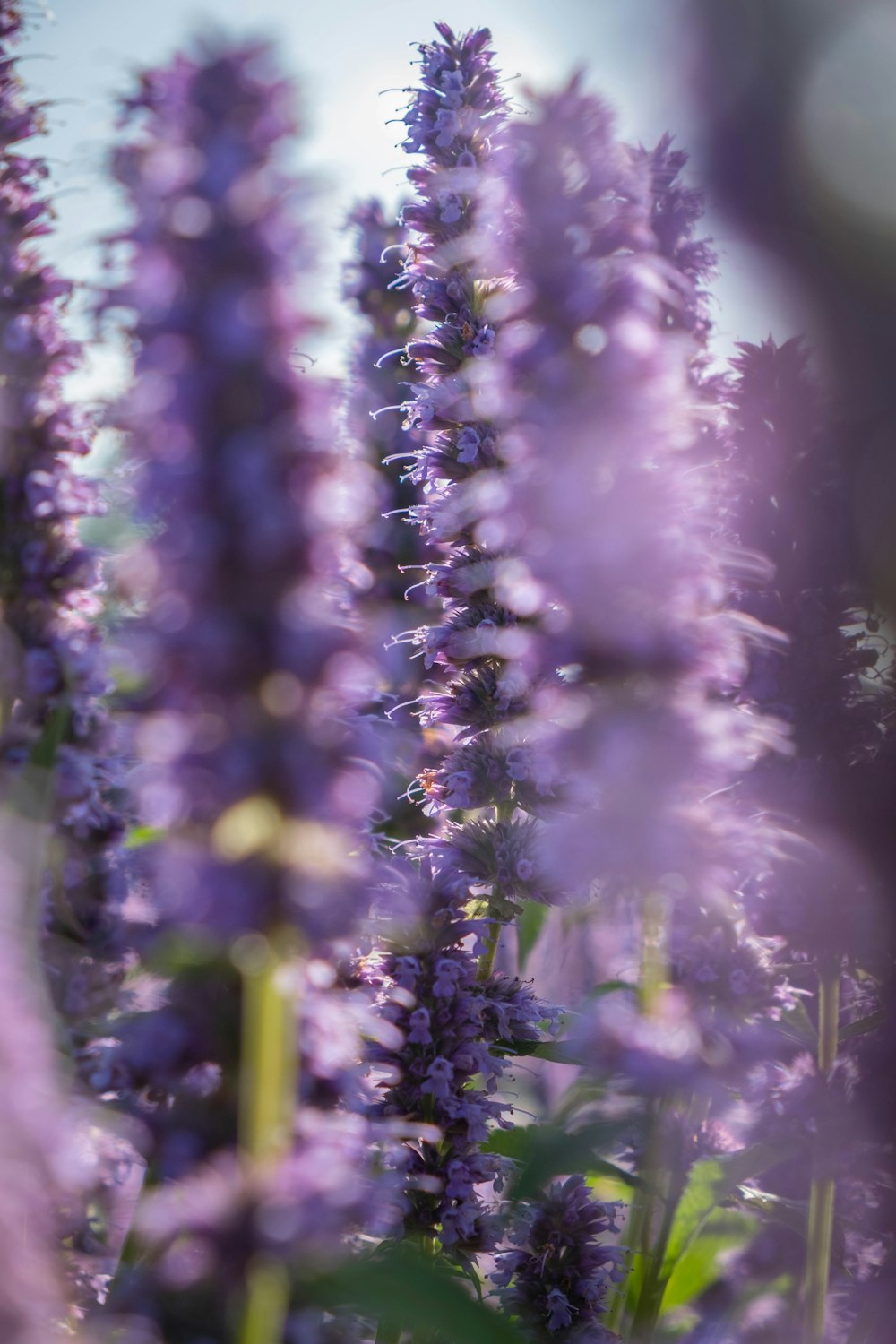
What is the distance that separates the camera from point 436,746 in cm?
402

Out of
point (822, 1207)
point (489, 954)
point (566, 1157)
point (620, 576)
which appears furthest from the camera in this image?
point (489, 954)

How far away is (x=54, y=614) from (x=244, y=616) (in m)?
1.34

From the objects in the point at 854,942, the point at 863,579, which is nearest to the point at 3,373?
the point at 863,579

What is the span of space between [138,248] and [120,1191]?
2070 mm

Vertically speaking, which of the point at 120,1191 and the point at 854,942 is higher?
the point at 854,942

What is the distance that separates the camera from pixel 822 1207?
240 centimetres

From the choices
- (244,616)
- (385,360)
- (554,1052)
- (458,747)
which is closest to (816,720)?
(554,1052)

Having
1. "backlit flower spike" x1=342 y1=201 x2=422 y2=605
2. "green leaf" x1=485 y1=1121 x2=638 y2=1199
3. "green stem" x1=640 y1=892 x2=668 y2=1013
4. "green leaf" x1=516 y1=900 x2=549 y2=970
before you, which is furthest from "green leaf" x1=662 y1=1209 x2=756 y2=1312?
"backlit flower spike" x1=342 y1=201 x2=422 y2=605

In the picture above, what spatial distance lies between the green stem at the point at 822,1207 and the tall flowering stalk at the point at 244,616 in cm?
140

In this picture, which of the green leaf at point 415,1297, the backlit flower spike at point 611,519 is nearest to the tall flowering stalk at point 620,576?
the backlit flower spike at point 611,519

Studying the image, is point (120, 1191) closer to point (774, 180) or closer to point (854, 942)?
point (854, 942)

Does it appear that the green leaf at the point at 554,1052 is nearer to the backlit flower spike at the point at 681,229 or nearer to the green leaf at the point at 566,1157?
the green leaf at the point at 566,1157

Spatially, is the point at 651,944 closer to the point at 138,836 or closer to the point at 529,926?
the point at 138,836

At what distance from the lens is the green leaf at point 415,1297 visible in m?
1.41
